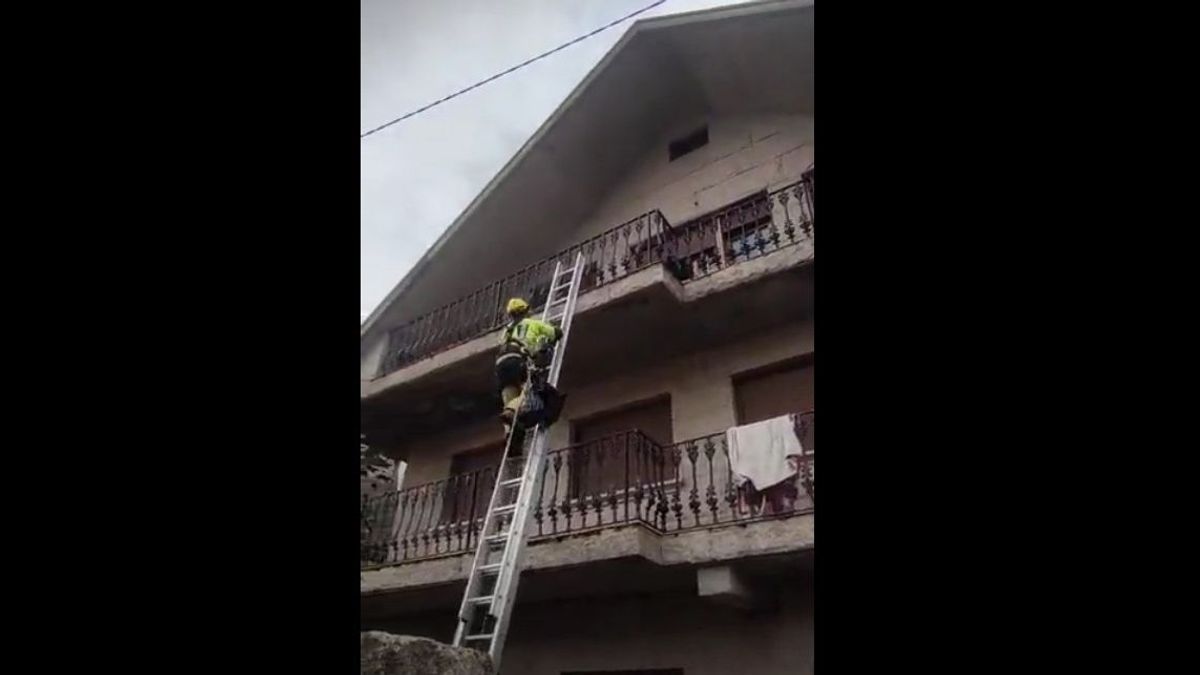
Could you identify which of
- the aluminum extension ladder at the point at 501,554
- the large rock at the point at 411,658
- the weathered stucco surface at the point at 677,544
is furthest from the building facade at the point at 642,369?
the large rock at the point at 411,658

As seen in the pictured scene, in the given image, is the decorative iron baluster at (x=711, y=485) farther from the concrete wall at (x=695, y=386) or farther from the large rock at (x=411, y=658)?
the large rock at (x=411, y=658)

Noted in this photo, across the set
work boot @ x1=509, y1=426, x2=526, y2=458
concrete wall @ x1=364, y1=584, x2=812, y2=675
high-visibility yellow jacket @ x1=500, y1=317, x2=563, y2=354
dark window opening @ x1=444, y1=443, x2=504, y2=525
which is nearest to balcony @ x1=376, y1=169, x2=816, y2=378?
dark window opening @ x1=444, y1=443, x2=504, y2=525

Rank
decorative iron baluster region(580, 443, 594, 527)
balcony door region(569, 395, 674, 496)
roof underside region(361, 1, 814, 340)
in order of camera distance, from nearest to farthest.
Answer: decorative iron baluster region(580, 443, 594, 527) < balcony door region(569, 395, 674, 496) < roof underside region(361, 1, 814, 340)

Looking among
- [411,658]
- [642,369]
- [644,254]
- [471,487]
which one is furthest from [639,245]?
[411,658]

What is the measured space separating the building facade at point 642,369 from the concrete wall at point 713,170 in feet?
0.10

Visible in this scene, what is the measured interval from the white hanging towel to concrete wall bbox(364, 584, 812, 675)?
1014mm

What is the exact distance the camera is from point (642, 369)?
8969mm

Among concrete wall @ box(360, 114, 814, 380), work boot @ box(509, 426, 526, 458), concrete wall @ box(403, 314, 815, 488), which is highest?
concrete wall @ box(360, 114, 814, 380)

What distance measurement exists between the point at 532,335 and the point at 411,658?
3.50 meters

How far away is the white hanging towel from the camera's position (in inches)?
267

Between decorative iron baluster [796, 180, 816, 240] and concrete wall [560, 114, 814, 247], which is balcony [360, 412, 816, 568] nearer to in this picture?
decorative iron baluster [796, 180, 816, 240]
